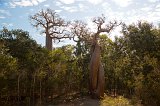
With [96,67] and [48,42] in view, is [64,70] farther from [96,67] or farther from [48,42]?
[48,42]

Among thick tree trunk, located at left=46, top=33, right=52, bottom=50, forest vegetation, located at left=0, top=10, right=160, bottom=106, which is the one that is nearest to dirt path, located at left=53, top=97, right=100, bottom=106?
forest vegetation, located at left=0, top=10, right=160, bottom=106

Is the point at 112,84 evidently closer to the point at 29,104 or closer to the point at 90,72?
the point at 90,72

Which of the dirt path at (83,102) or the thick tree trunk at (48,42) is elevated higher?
the thick tree trunk at (48,42)

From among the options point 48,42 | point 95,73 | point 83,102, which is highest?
point 48,42

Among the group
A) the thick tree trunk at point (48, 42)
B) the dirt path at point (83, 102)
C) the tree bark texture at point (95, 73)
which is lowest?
the dirt path at point (83, 102)

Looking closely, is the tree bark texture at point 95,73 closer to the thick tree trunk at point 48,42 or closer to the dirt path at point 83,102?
the dirt path at point 83,102

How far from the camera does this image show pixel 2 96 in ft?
50.9

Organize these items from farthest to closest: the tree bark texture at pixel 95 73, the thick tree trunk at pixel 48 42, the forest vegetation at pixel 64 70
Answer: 1. the thick tree trunk at pixel 48 42
2. the tree bark texture at pixel 95 73
3. the forest vegetation at pixel 64 70

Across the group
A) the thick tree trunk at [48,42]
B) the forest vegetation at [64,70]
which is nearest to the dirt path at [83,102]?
the forest vegetation at [64,70]

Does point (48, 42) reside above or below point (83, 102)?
above

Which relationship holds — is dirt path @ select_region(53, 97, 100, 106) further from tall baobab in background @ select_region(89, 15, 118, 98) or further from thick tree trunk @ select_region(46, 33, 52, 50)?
thick tree trunk @ select_region(46, 33, 52, 50)

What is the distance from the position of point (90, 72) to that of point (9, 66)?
7.09m

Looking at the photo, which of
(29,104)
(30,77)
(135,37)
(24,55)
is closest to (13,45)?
(24,55)

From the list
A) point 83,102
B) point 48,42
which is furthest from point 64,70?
point 48,42
